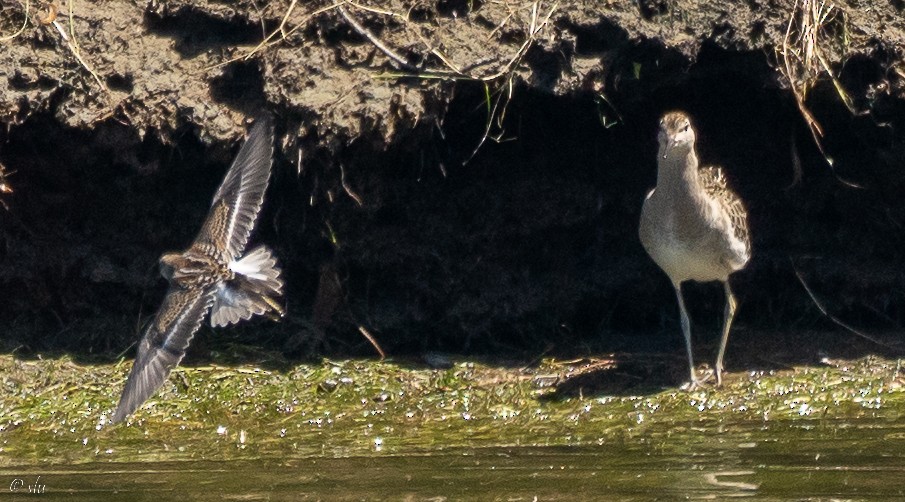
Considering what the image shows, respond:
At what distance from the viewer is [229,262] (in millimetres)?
7438

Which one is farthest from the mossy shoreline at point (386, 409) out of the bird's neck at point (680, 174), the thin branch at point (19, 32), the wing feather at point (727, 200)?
the thin branch at point (19, 32)

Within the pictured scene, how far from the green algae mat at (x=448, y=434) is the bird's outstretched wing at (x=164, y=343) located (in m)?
0.36

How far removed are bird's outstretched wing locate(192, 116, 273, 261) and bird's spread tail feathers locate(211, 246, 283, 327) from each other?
0.35 ft

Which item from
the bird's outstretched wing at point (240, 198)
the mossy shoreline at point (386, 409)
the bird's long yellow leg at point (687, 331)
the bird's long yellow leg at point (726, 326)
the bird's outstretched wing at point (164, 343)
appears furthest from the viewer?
the bird's long yellow leg at point (726, 326)

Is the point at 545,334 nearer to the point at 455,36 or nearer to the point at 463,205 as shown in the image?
the point at 463,205

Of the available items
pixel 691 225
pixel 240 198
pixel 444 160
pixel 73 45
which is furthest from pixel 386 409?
pixel 73 45

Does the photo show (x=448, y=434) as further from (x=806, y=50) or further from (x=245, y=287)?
(x=806, y=50)

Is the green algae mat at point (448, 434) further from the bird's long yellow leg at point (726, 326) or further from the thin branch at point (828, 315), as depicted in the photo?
the thin branch at point (828, 315)

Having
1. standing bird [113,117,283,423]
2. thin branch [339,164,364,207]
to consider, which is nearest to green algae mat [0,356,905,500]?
standing bird [113,117,283,423]

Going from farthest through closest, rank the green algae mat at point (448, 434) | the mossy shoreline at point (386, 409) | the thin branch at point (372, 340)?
the thin branch at point (372, 340), the mossy shoreline at point (386, 409), the green algae mat at point (448, 434)

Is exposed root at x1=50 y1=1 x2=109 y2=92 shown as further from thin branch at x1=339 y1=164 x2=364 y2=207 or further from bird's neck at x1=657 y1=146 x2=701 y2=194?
bird's neck at x1=657 y1=146 x2=701 y2=194

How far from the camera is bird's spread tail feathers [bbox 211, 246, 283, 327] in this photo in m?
7.39

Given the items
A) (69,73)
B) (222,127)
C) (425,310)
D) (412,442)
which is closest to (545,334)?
(425,310)

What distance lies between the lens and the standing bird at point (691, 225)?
771 cm
